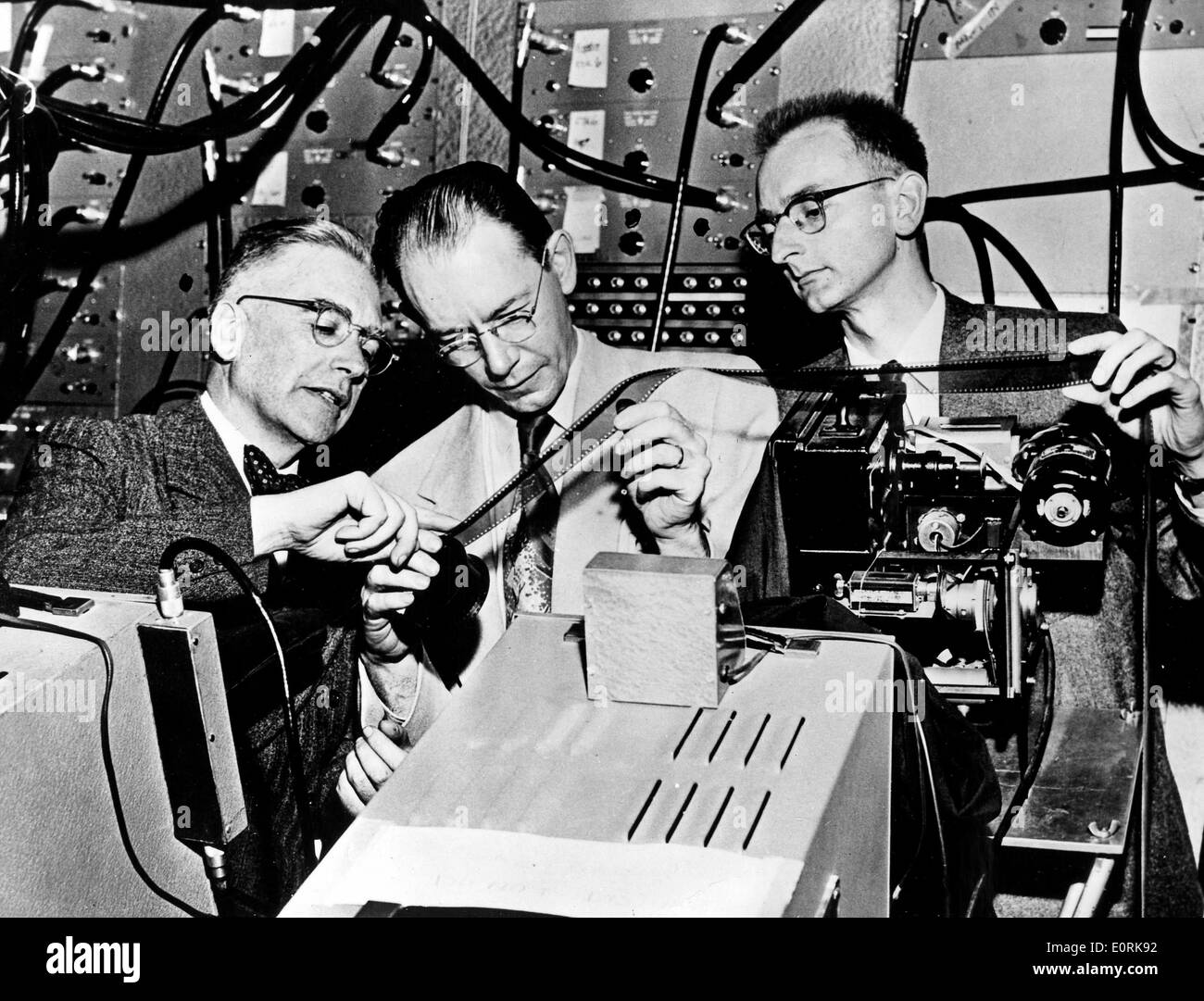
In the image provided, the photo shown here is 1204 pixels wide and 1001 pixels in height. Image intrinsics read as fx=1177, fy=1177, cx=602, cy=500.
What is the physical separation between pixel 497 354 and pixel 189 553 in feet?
1.59

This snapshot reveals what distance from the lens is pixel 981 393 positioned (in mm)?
1583

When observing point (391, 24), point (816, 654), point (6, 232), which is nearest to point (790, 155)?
point (391, 24)

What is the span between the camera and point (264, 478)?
1407mm

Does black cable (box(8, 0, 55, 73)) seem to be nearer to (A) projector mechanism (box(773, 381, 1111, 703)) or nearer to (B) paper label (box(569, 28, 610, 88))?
(B) paper label (box(569, 28, 610, 88))

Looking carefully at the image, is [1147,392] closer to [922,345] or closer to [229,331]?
[922,345]

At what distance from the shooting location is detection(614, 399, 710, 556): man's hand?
54.3 inches

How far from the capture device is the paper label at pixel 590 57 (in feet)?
6.37

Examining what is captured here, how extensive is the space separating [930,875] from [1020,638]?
0.25 metres

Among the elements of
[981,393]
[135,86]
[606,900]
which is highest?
[135,86]

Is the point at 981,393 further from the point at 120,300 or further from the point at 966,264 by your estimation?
the point at 120,300

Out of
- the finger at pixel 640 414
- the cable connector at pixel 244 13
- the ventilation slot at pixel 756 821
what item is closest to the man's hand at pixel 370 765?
the finger at pixel 640 414

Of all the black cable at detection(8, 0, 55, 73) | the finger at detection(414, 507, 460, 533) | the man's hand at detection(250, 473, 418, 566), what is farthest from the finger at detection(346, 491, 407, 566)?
the black cable at detection(8, 0, 55, 73)

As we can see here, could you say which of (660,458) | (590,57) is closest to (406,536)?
(660,458)

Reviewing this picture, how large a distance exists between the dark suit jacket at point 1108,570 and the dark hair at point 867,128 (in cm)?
21
